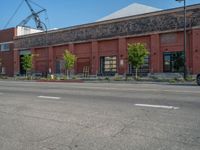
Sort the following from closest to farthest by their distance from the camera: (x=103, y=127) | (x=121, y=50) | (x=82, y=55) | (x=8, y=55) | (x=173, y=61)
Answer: (x=103, y=127) < (x=173, y=61) < (x=121, y=50) < (x=82, y=55) < (x=8, y=55)

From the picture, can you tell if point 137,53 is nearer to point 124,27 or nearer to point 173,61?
point 173,61

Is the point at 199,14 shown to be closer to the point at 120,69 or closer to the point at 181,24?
the point at 181,24

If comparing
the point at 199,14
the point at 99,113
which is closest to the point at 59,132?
the point at 99,113

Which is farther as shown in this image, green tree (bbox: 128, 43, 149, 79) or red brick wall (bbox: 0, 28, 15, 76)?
red brick wall (bbox: 0, 28, 15, 76)

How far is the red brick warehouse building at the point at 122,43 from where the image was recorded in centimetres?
3609

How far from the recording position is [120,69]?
4228 cm

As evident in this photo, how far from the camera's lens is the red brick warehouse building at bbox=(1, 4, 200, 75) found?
118ft

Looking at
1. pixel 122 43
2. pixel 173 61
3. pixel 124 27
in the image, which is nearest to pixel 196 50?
A: pixel 173 61

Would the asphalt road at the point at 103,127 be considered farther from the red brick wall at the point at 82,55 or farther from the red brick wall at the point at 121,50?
the red brick wall at the point at 82,55

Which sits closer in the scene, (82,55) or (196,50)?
(196,50)

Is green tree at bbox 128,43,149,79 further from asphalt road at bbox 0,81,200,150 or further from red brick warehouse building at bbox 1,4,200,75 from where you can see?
asphalt road at bbox 0,81,200,150

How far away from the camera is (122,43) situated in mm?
41750

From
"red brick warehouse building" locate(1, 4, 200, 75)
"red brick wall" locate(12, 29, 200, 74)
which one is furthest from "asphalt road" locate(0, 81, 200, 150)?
"red brick warehouse building" locate(1, 4, 200, 75)

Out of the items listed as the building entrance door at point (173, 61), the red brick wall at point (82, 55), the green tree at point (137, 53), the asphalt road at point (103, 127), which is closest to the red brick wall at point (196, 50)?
the building entrance door at point (173, 61)
